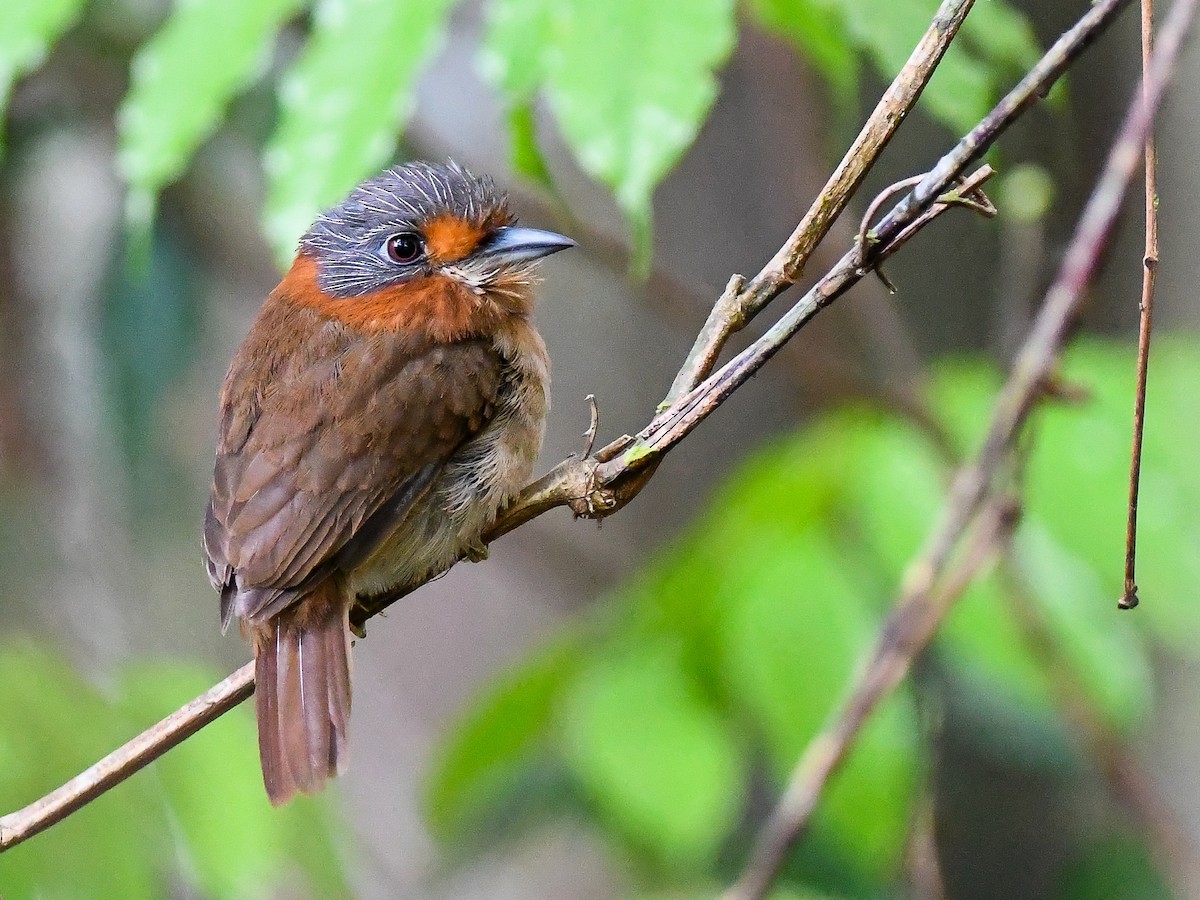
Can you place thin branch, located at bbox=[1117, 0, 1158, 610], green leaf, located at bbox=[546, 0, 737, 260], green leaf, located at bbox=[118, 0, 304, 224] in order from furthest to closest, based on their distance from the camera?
1. green leaf, located at bbox=[118, 0, 304, 224]
2. green leaf, located at bbox=[546, 0, 737, 260]
3. thin branch, located at bbox=[1117, 0, 1158, 610]

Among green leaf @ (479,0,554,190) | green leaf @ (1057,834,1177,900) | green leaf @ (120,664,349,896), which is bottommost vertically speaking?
green leaf @ (1057,834,1177,900)

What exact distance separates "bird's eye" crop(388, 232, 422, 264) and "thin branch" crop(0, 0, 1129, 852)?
1.88ft

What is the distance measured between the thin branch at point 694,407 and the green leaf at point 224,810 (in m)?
0.26

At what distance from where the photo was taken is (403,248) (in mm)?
A: 2172

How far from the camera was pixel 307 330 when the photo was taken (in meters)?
2.07

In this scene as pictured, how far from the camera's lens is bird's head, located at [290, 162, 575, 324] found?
2117mm

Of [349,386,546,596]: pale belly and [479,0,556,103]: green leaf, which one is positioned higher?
[479,0,556,103]: green leaf

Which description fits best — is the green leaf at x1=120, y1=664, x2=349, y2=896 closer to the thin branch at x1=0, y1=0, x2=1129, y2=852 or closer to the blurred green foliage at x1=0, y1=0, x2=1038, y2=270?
the thin branch at x1=0, y1=0, x2=1129, y2=852

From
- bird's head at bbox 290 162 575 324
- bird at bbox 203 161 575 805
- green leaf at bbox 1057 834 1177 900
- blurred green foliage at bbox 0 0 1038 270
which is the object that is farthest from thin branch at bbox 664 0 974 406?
green leaf at bbox 1057 834 1177 900

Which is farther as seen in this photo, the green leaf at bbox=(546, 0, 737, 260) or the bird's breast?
Result: the bird's breast

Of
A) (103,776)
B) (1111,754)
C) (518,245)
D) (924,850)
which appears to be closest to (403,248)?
(518,245)

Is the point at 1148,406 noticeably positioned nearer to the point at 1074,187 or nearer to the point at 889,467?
the point at 889,467

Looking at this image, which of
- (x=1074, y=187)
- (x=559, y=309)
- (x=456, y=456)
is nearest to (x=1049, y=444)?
(x=1074, y=187)

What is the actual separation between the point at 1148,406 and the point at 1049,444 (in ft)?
0.45
